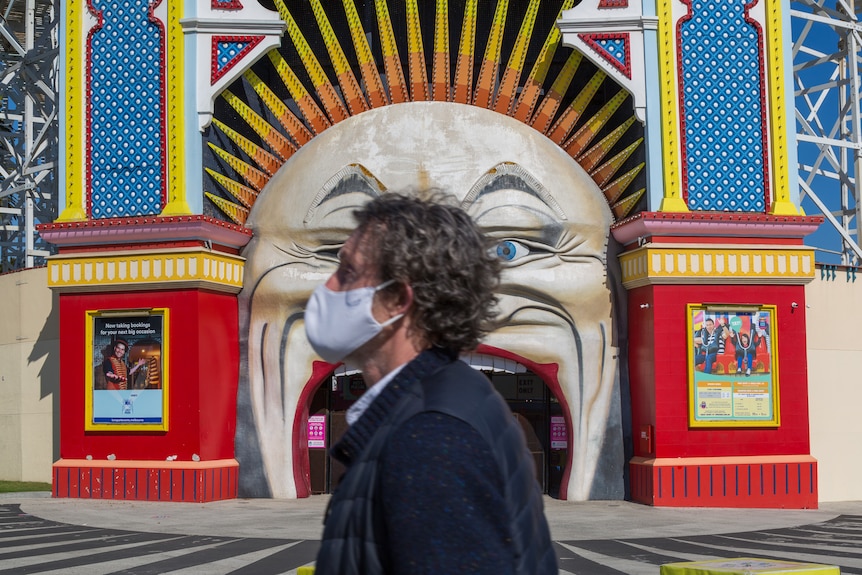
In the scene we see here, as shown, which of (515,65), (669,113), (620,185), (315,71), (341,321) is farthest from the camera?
(315,71)

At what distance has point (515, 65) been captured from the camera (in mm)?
16516

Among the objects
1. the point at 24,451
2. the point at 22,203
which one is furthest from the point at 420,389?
the point at 22,203

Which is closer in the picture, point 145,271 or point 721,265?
point 721,265

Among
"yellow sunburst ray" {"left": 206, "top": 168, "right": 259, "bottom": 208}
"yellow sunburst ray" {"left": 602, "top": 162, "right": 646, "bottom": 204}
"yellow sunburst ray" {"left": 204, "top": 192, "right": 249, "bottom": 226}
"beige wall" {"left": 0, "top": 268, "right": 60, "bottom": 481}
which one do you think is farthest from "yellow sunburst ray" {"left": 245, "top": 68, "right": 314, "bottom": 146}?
"beige wall" {"left": 0, "top": 268, "right": 60, "bottom": 481}

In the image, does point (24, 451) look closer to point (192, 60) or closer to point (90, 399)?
point (90, 399)

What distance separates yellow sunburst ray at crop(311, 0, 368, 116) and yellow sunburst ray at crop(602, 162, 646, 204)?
4.08 m

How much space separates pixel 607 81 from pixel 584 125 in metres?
1.06

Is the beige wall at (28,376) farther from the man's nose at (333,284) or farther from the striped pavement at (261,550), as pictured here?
the man's nose at (333,284)

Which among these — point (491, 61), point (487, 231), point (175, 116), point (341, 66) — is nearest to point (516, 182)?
point (487, 231)

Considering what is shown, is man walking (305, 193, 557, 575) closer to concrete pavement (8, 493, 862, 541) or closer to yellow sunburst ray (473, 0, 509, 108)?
concrete pavement (8, 493, 862, 541)

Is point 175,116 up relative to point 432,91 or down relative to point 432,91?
down

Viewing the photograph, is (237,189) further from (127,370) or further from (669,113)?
(669,113)

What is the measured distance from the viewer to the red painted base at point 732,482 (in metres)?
15.0

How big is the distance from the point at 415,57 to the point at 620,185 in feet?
12.3
